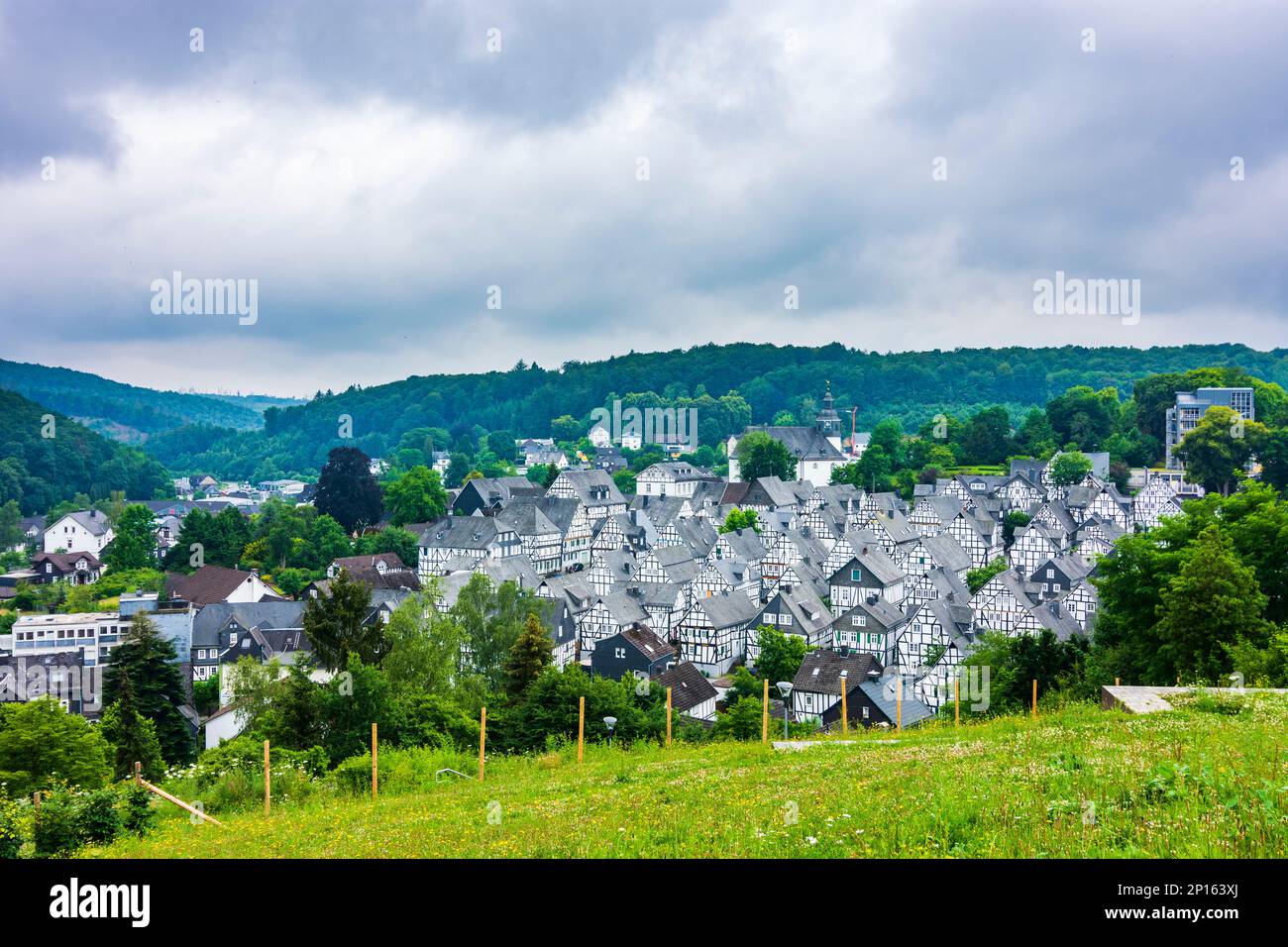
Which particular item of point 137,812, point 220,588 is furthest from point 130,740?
point 220,588

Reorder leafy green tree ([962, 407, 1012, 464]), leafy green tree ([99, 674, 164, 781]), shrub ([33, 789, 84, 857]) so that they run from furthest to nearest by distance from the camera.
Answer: leafy green tree ([962, 407, 1012, 464])
leafy green tree ([99, 674, 164, 781])
shrub ([33, 789, 84, 857])

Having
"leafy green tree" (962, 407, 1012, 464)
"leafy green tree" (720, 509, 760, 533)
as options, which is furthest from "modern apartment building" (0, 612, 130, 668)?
"leafy green tree" (962, 407, 1012, 464)

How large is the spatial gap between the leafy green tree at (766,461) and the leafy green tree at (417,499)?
33.2 m

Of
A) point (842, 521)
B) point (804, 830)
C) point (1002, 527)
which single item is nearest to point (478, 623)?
point (804, 830)

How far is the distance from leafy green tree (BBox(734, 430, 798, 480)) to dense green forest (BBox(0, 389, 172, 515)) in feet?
310

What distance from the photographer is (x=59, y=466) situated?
144375mm

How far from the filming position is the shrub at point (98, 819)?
14.8m

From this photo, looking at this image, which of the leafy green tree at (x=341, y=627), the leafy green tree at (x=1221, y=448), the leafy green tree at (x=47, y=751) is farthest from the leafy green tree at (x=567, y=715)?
the leafy green tree at (x=1221, y=448)

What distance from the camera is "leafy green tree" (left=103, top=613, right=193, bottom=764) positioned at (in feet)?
120

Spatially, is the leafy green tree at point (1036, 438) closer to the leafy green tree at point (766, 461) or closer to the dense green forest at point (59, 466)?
the leafy green tree at point (766, 461)

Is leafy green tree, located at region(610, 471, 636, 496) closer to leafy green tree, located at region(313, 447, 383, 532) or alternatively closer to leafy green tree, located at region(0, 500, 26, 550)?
leafy green tree, located at region(313, 447, 383, 532)

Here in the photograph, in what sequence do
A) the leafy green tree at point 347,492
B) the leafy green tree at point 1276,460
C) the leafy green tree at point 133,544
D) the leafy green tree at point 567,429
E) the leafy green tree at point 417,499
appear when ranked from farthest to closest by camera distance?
the leafy green tree at point 567,429 → the leafy green tree at point 417,499 → the leafy green tree at point 347,492 → the leafy green tree at point 133,544 → the leafy green tree at point 1276,460

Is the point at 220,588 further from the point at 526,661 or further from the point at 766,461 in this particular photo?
the point at 766,461
